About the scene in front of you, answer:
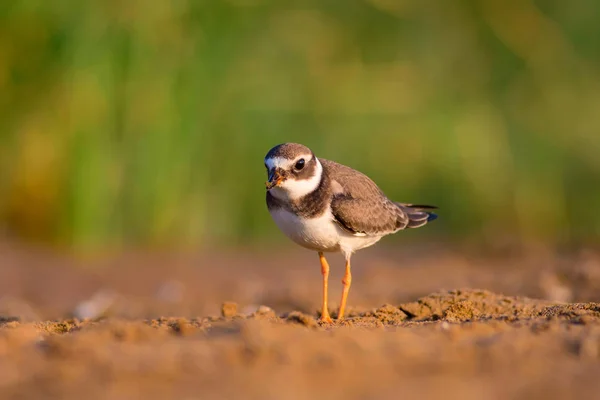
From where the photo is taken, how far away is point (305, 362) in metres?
3.38

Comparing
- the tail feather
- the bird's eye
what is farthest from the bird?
the tail feather

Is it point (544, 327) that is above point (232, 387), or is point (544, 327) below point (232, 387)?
above

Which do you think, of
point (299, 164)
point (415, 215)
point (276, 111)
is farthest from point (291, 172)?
point (276, 111)

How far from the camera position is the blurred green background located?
964 cm

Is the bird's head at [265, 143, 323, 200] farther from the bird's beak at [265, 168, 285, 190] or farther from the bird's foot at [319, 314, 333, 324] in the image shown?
the bird's foot at [319, 314, 333, 324]

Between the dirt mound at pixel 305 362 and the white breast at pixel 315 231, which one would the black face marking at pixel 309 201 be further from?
the dirt mound at pixel 305 362

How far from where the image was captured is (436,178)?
1207 cm

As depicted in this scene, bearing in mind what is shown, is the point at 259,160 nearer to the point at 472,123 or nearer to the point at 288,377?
the point at 472,123

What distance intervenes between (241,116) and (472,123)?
9.98 ft

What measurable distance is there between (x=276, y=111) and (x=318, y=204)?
199 inches

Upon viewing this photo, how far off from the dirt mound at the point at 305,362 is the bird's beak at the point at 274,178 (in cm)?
170

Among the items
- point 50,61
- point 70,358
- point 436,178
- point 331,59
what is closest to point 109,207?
point 50,61

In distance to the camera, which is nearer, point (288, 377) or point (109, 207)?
point (288, 377)

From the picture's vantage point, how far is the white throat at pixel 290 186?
5.85 meters
